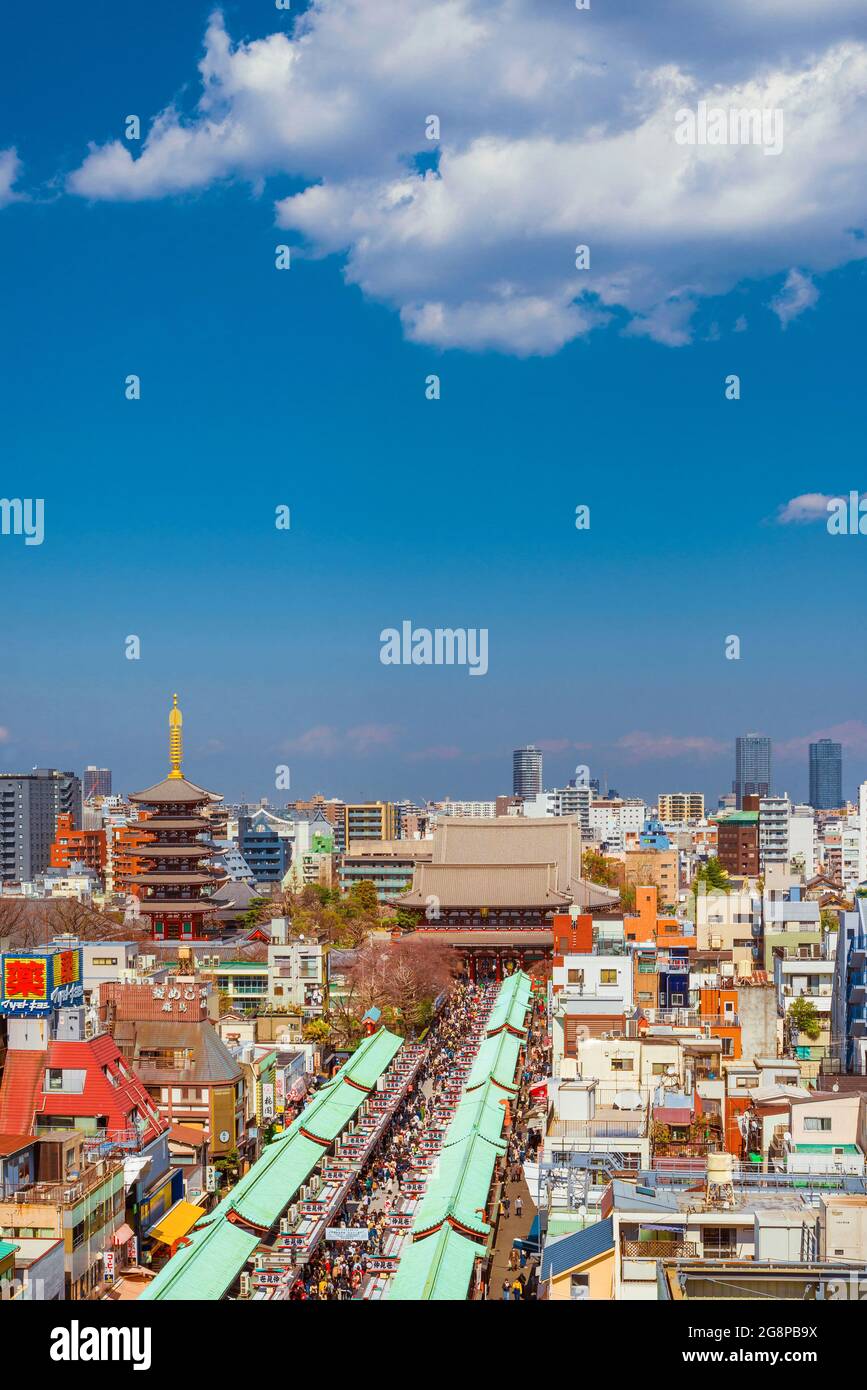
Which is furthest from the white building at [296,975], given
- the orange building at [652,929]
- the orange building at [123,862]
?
the orange building at [123,862]

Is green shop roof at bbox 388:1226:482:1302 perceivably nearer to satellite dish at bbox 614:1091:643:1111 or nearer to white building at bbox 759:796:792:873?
satellite dish at bbox 614:1091:643:1111

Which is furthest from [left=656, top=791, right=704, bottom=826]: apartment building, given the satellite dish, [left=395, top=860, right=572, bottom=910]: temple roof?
the satellite dish

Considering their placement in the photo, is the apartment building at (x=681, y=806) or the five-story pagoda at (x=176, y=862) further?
the apartment building at (x=681, y=806)

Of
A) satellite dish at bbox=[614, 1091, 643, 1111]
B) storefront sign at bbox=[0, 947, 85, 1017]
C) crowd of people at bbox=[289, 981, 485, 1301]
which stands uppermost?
storefront sign at bbox=[0, 947, 85, 1017]

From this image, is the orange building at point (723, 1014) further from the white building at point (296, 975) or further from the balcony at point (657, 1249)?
the white building at point (296, 975)

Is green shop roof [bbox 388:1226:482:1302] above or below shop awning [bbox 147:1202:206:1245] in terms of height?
above

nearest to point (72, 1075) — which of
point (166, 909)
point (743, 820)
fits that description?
point (166, 909)
